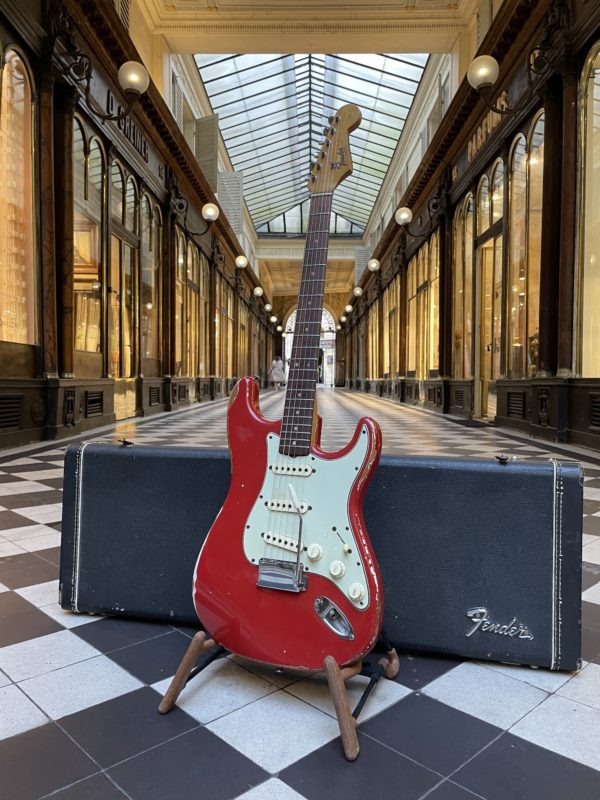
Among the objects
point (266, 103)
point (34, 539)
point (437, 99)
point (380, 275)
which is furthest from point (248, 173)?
point (34, 539)

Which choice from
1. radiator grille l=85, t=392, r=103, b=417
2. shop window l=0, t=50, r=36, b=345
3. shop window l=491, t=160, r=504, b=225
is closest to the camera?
shop window l=0, t=50, r=36, b=345

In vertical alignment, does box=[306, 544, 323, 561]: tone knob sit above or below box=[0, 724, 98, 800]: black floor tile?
above

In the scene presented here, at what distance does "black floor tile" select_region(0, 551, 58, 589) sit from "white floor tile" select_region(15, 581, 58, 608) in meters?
0.04

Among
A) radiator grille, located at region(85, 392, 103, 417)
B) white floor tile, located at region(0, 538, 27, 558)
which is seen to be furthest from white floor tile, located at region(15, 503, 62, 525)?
radiator grille, located at region(85, 392, 103, 417)

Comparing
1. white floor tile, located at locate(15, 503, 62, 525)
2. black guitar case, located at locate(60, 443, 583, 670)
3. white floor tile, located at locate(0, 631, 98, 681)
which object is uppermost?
black guitar case, located at locate(60, 443, 583, 670)

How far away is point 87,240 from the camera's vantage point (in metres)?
7.11

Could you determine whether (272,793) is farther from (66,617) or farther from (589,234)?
(589,234)

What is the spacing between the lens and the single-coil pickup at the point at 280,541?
125 centimetres

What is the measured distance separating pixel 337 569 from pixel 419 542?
0.40 meters

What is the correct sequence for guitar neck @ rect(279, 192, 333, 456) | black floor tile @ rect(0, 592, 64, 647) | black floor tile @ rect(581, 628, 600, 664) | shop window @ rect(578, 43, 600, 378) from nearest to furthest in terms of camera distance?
guitar neck @ rect(279, 192, 333, 456)
black floor tile @ rect(581, 628, 600, 664)
black floor tile @ rect(0, 592, 64, 647)
shop window @ rect(578, 43, 600, 378)

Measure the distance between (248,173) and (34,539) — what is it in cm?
2119

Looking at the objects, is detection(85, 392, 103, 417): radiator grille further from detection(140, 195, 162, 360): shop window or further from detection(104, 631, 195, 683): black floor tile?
detection(104, 631, 195, 683): black floor tile

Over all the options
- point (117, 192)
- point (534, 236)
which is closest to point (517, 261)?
point (534, 236)

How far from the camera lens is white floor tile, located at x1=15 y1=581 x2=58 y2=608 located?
1.90m
